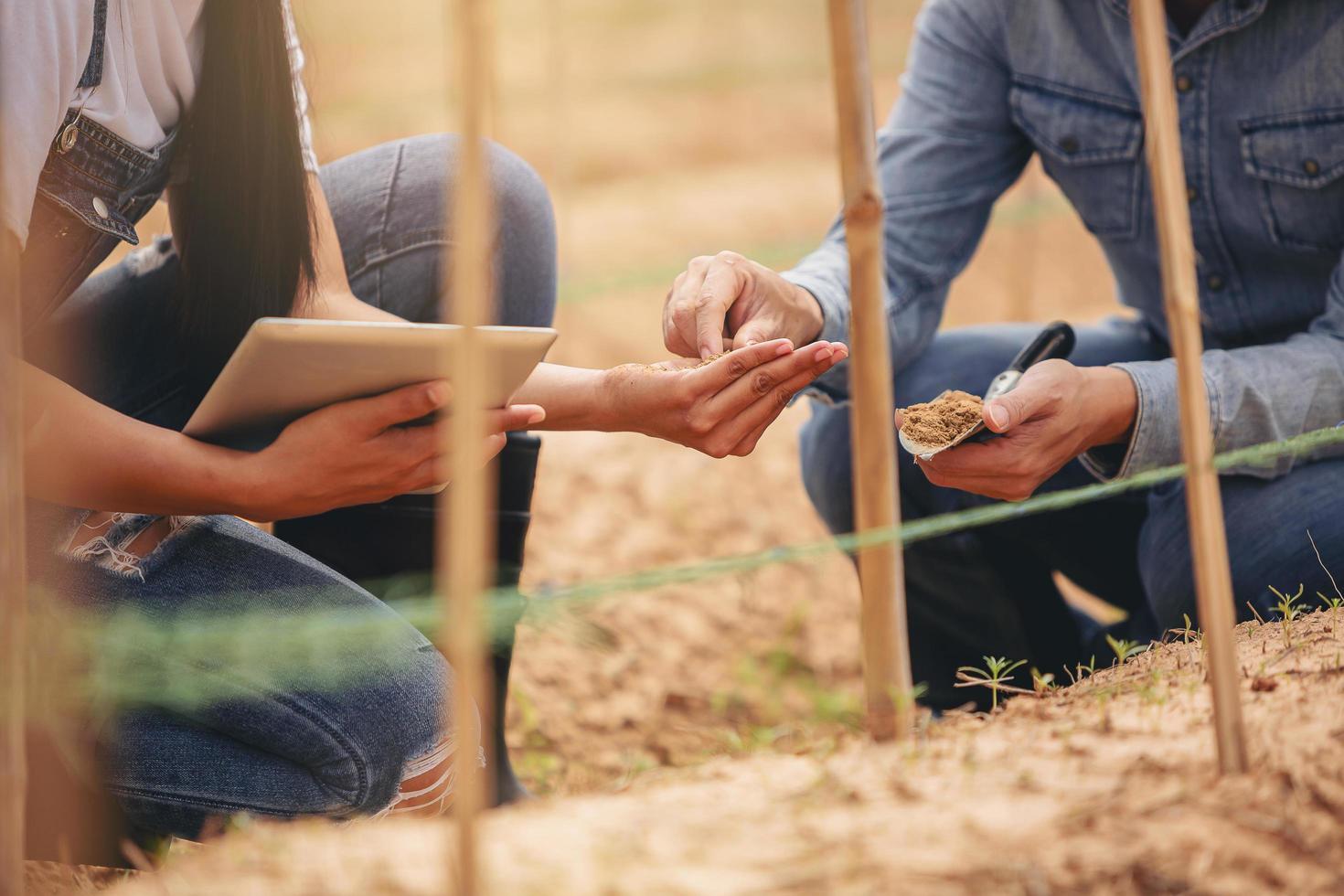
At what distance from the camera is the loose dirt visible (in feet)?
2.60

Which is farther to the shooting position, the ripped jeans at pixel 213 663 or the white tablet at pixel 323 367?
the ripped jeans at pixel 213 663

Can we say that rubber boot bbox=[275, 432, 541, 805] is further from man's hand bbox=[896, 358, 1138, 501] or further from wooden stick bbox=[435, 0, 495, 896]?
wooden stick bbox=[435, 0, 495, 896]

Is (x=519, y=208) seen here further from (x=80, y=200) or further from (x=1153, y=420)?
(x=1153, y=420)

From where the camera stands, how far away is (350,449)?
3.72 feet

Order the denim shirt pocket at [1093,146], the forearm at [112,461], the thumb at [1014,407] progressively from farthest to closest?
the denim shirt pocket at [1093,146], the thumb at [1014,407], the forearm at [112,461]

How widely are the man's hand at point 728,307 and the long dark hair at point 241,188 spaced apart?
0.42m

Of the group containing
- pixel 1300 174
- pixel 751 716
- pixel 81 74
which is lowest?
pixel 751 716

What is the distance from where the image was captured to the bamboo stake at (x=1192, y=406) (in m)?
0.87

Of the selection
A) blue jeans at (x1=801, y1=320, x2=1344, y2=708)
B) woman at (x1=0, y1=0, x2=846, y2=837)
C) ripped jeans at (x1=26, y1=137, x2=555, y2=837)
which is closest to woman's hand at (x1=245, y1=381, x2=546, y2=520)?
woman at (x1=0, y1=0, x2=846, y2=837)

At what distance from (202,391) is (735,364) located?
634mm

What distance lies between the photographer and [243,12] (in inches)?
48.6

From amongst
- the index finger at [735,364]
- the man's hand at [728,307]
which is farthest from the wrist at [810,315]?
the index finger at [735,364]

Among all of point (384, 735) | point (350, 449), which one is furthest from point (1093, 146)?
point (384, 735)

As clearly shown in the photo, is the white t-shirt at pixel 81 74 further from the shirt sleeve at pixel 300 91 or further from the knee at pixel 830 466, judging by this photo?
the knee at pixel 830 466
